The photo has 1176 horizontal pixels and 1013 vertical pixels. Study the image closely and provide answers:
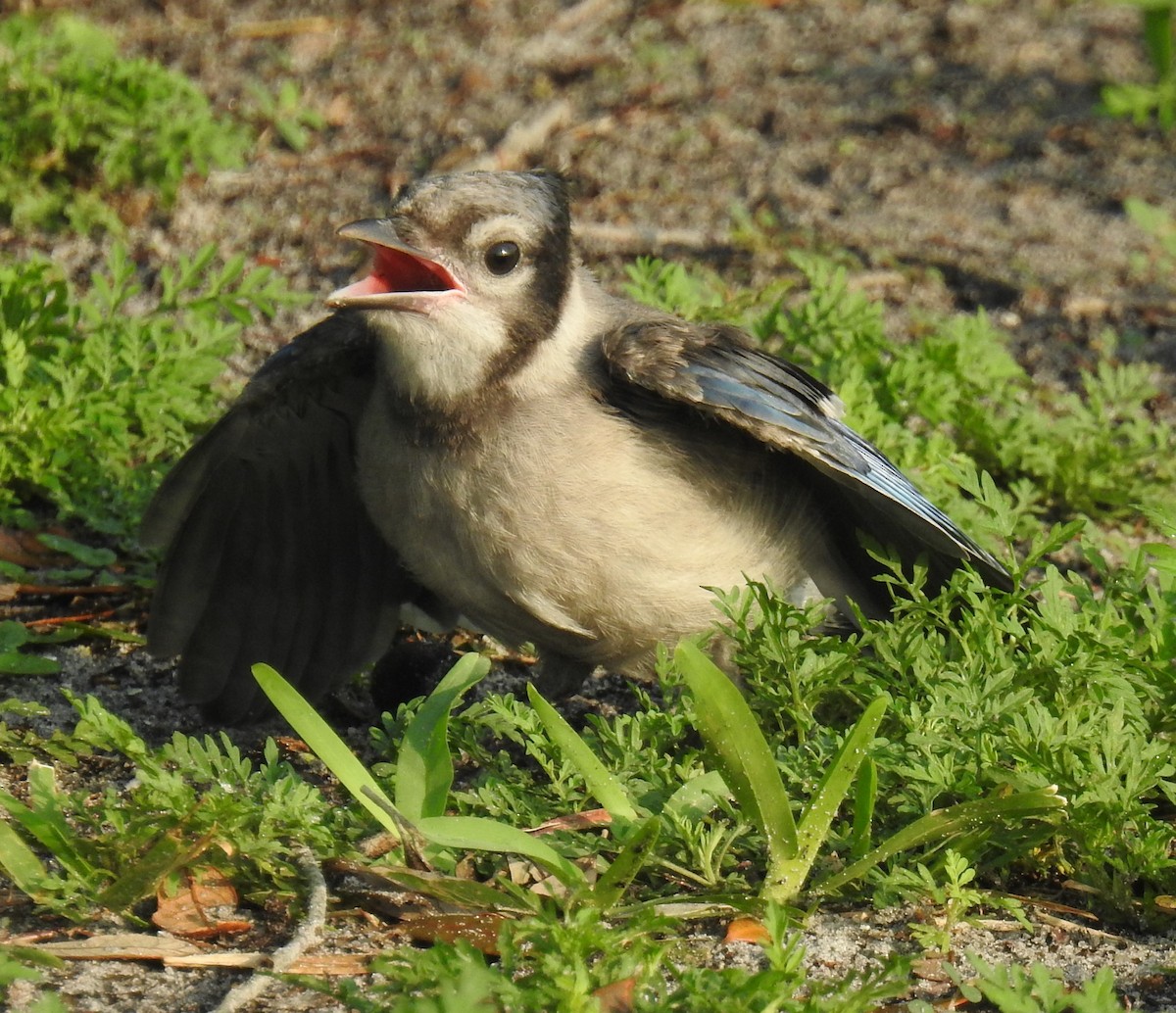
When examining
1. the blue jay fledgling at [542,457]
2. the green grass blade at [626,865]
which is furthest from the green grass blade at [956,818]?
the blue jay fledgling at [542,457]

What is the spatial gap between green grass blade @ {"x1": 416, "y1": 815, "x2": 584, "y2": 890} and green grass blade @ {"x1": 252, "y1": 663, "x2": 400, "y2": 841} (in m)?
0.17

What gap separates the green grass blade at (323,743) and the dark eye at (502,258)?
52.6 inches

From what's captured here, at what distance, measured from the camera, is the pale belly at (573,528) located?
13.4 feet

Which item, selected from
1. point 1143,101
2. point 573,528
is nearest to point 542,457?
point 573,528

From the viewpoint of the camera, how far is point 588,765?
10.7 feet

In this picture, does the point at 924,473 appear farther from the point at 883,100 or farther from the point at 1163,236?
the point at 883,100

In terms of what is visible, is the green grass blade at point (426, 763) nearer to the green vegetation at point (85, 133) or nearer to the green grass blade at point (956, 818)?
the green grass blade at point (956, 818)

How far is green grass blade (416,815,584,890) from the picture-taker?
3.10 meters

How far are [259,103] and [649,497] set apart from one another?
408cm

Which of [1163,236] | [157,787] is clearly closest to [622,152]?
[1163,236]

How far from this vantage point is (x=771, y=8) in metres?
8.93

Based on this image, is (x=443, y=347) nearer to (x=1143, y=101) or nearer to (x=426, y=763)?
(x=426, y=763)

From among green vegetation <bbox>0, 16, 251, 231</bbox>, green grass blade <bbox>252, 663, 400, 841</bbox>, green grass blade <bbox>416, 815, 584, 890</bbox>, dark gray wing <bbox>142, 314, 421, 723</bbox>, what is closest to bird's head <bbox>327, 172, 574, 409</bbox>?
dark gray wing <bbox>142, 314, 421, 723</bbox>

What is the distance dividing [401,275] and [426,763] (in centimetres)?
148
